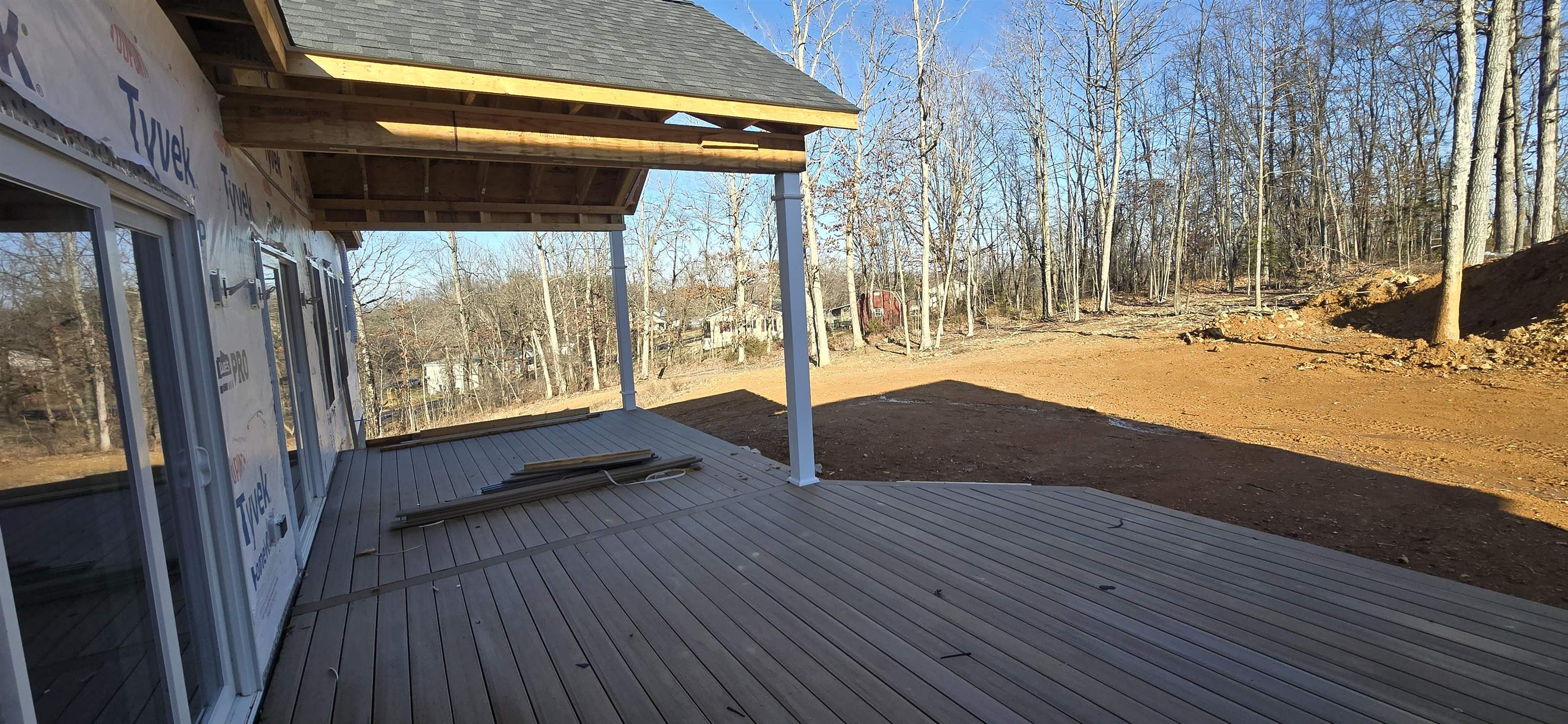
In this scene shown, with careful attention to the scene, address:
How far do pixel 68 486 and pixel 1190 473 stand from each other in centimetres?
646

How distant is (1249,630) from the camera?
2.53 metres

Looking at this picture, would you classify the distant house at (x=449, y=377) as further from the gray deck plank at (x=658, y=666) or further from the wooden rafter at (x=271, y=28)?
the gray deck plank at (x=658, y=666)

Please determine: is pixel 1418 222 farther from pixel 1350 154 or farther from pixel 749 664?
pixel 749 664

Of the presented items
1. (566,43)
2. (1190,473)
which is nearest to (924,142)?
(1190,473)

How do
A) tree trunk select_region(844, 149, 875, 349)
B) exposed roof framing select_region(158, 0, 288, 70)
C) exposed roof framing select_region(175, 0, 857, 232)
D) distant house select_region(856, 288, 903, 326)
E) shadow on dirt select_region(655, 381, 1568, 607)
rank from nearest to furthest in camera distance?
exposed roof framing select_region(158, 0, 288, 70) < exposed roof framing select_region(175, 0, 857, 232) < shadow on dirt select_region(655, 381, 1568, 607) < tree trunk select_region(844, 149, 875, 349) < distant house select_region(856, 288, 903, 326)

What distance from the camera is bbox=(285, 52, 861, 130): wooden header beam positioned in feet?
9.93

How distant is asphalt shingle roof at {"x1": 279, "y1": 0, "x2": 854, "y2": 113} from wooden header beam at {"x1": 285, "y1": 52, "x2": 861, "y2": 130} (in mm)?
35

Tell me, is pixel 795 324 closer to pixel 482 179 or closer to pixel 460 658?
pixel 460 658

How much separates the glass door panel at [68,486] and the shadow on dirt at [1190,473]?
446 centimetres

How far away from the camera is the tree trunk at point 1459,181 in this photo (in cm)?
941

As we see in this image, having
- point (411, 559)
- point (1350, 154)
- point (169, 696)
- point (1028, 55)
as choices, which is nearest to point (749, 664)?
point (169, 696)

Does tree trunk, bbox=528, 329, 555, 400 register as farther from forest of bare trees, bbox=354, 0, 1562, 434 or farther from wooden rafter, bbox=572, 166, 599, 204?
wooden rafter, bbox=572, 166, 599, 204

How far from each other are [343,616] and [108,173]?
2162mm

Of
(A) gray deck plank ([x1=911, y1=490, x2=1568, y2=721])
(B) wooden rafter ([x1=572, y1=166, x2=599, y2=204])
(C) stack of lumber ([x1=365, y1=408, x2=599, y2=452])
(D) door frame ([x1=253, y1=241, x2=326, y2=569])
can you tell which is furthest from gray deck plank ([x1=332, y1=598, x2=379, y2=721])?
(C) stack of lumber ([x1=365, y1=408, x2=599, y2=452])
